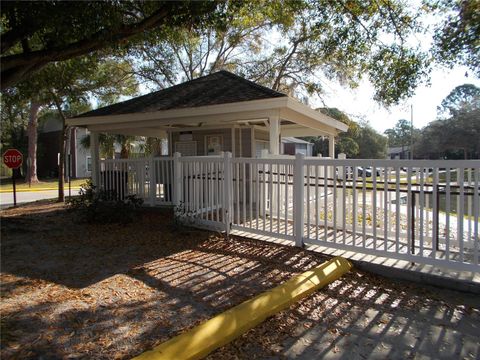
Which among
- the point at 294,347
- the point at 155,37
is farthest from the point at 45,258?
the point at 155,37

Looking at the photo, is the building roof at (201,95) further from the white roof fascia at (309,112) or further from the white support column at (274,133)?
the white support column at (274,133)

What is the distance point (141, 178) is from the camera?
1028cm

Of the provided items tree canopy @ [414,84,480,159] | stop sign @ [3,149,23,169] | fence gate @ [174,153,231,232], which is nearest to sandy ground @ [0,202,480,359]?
fence gate @ [174,153,231,232]

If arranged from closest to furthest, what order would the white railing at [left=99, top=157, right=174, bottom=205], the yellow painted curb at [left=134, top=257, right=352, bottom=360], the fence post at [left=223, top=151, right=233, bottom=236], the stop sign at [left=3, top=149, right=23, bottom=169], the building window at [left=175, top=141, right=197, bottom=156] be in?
the yellow painted curb at [left=134, top=257, right=352, bottom=360]
the fence post at [left=223, top=151, right=233, bottom=236]
the white railing at [left=99, top=157, right=174, bottom=205]
the building window at [left=175, top=141, right=197, bottom=156]
the stop sign at [left=3, top=149, right=23, bottom=169]

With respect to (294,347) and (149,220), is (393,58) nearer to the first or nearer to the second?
(149,220)

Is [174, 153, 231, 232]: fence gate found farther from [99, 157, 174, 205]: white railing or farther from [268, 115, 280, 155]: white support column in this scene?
[99, 157, 174, 205]: white railing

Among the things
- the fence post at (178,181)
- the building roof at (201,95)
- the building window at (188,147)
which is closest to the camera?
the fence post at (178,181)

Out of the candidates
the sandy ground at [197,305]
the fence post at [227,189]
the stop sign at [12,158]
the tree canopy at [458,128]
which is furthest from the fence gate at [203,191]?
the tree canopy at [458,128]

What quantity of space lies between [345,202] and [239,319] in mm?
2910

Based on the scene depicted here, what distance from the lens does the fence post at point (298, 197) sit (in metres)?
5.82

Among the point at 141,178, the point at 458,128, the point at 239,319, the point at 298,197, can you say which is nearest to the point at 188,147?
the point at 141,178

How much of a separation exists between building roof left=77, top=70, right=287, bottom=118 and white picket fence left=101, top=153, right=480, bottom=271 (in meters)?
2.33

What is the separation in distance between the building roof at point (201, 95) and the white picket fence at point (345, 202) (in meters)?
2.33

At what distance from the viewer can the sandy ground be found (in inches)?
118
